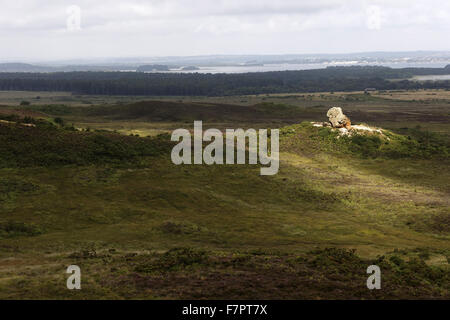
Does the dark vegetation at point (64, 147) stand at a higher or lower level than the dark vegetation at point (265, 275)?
higher

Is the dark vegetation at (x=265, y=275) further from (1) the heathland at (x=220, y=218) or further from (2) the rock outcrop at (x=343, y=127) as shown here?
(2) the rock outcrop at (x=343, y=127)

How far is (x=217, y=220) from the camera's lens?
1403 inches

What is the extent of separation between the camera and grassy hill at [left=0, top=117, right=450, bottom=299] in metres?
21.3

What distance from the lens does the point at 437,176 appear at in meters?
52.7

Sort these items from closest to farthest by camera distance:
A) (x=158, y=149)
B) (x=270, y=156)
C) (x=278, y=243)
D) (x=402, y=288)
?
(x=402, y=288), (x=278, y=243), (x=158, y=149), (x=270, y=156)

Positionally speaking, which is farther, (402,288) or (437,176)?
(437,176)

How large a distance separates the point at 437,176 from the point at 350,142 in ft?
49.9

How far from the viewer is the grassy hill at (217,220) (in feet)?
69.9

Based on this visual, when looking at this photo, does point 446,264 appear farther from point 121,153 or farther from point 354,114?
point 354,114

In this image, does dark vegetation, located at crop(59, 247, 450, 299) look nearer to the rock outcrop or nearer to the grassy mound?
the grassy mound

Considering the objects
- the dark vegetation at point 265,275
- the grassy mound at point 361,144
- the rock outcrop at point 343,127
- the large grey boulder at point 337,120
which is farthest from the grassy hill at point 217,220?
the large grey boulder at point 337,120

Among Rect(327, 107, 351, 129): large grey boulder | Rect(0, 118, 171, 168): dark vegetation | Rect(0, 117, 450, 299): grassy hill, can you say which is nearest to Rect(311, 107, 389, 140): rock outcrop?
Rect(327, 107, 351, 129): large grey boulder

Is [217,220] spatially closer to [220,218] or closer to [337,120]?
[220,218]
